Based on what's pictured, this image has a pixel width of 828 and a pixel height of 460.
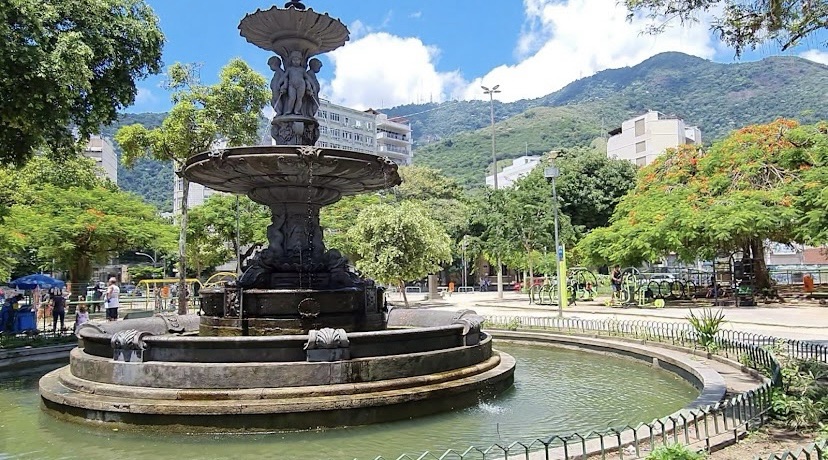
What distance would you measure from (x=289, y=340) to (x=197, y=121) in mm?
20106

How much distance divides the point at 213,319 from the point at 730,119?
163 metres

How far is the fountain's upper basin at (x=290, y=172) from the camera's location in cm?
933

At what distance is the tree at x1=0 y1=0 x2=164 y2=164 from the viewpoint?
11.3 m

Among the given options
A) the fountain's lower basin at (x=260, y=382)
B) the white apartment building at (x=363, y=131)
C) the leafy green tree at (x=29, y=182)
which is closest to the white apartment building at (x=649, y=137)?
the white apartment building at (x=363, y=131)

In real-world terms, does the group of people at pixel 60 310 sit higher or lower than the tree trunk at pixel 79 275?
lower

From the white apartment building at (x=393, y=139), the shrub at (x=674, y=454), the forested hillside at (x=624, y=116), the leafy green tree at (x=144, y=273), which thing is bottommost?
the shrub at (x=674, y=454)

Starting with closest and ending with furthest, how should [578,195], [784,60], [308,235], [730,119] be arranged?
1. [308,235]
2. [578,195]
3. [730,119]
4. [784,60]

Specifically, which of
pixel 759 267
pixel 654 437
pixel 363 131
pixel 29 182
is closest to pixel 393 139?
pixel 363 131

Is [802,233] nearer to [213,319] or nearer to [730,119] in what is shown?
[213,319]

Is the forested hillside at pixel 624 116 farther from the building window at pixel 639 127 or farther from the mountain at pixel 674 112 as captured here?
the building window at pixel 639 127

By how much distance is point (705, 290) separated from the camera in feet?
113

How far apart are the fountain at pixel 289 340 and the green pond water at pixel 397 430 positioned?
0.67 ft

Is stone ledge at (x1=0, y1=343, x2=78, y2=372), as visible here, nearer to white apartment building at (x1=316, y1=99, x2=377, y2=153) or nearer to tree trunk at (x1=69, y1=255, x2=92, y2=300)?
tree trunk at (x1=69, y1=255, x2=92, y2=300)

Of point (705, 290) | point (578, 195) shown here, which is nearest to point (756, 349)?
point (705, 290)
